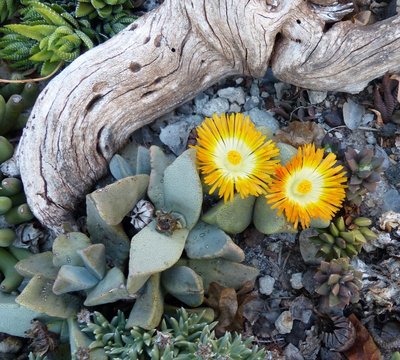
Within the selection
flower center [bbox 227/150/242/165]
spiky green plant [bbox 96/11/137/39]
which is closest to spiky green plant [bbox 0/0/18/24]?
spiky green plant [bbox 96/11/137/39]

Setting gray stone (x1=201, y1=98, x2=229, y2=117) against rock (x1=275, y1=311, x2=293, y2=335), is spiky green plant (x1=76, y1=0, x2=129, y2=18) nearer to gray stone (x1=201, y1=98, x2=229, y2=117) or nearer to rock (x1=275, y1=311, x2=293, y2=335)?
gray stone (x1=201, y1=98, x2=229, y2=117)

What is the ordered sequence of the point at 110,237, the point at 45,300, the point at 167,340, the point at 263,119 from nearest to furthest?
the point at 167,340 → the point at 45,300 → the point at 110,237 → the point at 263,119

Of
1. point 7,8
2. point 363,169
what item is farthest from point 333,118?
point 7,8

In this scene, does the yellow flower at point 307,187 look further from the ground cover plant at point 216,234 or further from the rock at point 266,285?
the rock at point 266,285

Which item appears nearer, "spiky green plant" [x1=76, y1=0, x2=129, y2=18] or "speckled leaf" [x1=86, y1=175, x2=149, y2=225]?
"speckled leaf" [x1=86, y1=175, x2=149, y2=225]

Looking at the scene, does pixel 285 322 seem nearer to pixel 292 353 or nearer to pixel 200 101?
pixel 292 353

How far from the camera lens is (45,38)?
2.67 meters

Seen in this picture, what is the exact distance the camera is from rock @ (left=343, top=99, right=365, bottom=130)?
2.78 m

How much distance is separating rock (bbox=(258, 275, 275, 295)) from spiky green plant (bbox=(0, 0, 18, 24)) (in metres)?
1.93

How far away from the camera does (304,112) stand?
2799mm

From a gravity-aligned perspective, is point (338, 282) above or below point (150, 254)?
below

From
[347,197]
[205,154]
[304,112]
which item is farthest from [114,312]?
[304,112]

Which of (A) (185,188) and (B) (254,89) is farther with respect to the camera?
(B) (254,89)

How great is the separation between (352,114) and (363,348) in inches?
45.3
